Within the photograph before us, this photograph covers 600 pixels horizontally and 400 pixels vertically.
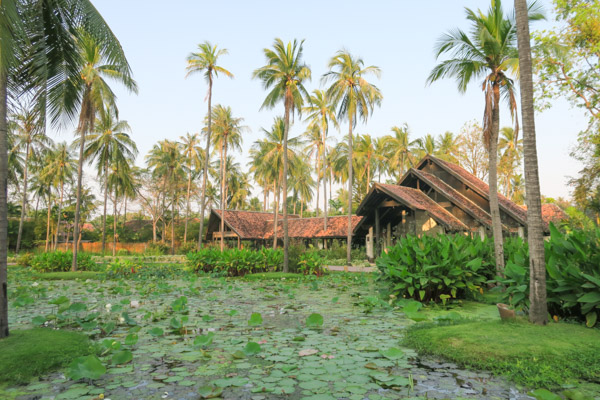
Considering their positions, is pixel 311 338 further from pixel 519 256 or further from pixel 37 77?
pixel 37 77

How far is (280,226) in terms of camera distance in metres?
34.8

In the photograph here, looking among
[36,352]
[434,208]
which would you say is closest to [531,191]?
[36,352]

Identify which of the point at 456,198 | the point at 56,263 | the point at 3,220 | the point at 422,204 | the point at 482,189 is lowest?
the point at 56,263

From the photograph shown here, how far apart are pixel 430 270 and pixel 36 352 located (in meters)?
6.61

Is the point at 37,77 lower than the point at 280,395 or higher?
higher

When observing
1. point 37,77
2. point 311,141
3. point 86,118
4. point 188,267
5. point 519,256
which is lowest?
point 188,267

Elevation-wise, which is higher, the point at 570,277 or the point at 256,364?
the point at 570,277

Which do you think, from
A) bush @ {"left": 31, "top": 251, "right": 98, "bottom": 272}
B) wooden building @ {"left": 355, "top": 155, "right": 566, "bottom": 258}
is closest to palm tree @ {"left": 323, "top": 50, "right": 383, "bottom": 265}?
wooden building @ {"left": 355, "top": 155, "right": 566, "bottom": 258}

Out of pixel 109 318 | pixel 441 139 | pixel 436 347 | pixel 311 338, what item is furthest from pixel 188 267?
pixel 441 139

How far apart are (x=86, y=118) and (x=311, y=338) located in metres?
15.6

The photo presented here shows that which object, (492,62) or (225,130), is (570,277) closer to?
(492,62)

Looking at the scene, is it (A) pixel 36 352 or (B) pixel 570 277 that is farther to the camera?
(B) pixel 570 277

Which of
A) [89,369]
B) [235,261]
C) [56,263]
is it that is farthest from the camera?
[56,263]

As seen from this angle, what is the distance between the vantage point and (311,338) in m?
4.93
